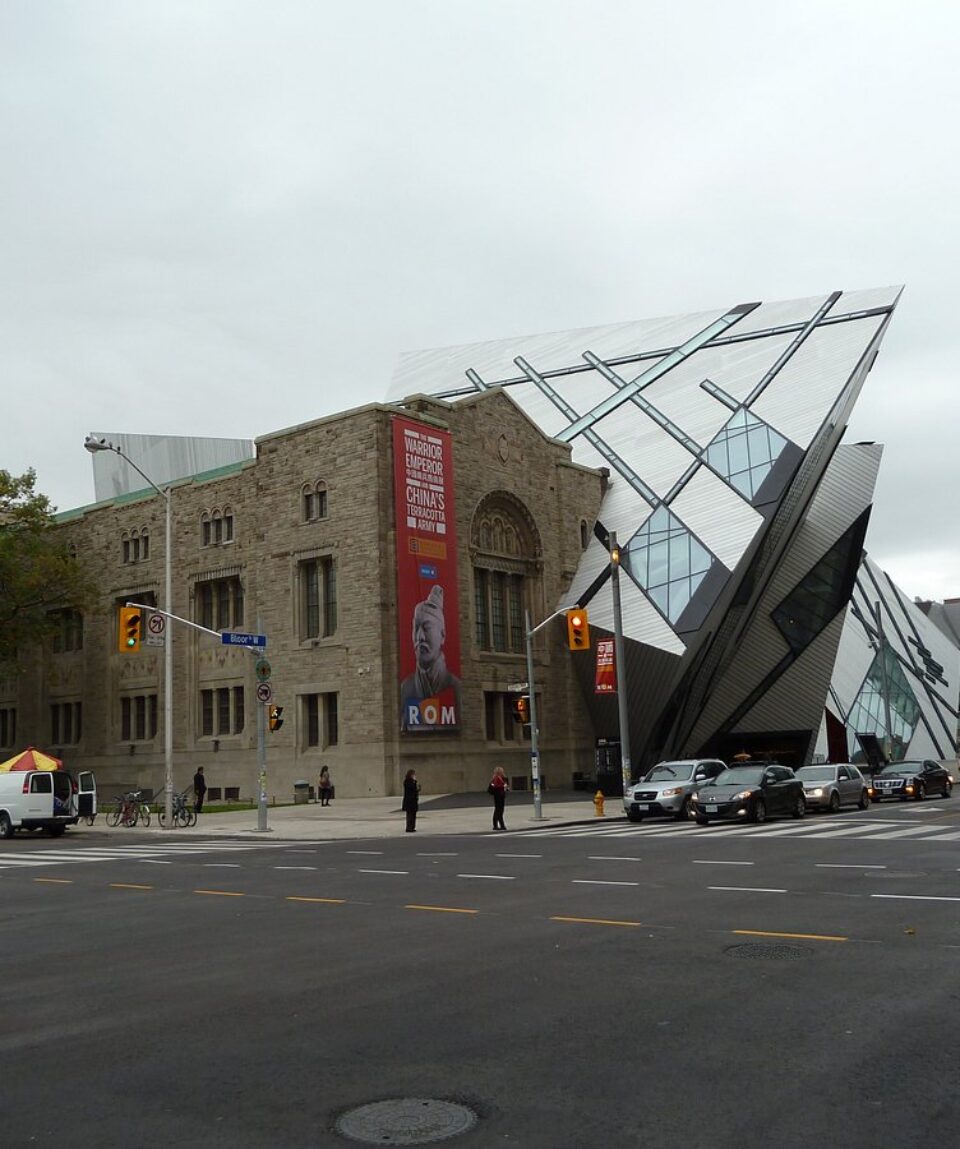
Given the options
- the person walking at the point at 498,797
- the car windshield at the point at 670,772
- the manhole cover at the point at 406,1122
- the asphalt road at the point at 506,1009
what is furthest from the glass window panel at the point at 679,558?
the manhole cover at the point at 406,1122

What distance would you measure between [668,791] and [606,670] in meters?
11.7

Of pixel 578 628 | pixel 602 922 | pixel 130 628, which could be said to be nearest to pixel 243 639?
pixel 130 628

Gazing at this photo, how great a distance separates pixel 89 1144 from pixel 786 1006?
14.8 feet

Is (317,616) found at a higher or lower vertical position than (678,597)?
lower

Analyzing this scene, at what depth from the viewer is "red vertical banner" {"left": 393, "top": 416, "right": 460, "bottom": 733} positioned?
4406cm

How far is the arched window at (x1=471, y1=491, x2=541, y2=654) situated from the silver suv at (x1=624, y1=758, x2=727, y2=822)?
17750 millimetres

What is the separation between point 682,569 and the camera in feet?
160

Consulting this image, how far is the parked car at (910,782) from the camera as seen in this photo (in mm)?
40469

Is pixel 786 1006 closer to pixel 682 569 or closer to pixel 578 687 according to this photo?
pixel 682 569

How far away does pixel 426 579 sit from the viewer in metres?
45.6

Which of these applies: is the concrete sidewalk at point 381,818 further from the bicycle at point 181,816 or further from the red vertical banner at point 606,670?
the red vertical banner at point 606,670

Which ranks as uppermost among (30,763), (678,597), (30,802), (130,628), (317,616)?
(678,597)

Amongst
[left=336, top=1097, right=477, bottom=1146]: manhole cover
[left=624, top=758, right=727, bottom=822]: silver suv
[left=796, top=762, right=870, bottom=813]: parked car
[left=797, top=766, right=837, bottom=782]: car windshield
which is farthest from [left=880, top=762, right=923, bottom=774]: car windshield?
[left=336, top=1097, right=477, bottom=1146]: manhole cover

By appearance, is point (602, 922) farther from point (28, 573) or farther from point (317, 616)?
point (28, 573)
